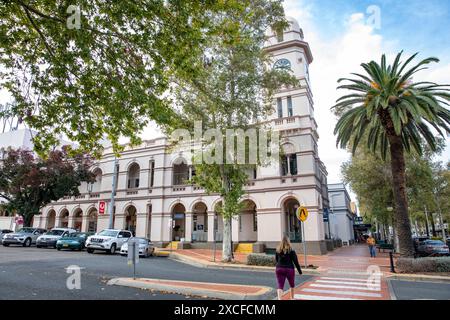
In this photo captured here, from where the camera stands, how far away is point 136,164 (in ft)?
111

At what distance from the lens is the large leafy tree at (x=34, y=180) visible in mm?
29058

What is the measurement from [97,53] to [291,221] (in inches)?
914

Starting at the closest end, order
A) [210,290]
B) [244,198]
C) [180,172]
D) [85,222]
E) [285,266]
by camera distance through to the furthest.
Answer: [285,266]
[210,290]
[244,198]
[180,172]
[85,222]

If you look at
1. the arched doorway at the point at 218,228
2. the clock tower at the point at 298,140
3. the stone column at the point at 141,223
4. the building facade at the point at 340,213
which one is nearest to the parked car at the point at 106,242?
the stone column at the point at 141,223

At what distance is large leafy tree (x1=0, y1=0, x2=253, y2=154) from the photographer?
8.18 meters

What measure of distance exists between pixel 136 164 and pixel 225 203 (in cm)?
1901

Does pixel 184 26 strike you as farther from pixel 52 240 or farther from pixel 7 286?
pixel 52 240

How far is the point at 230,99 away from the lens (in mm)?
18047

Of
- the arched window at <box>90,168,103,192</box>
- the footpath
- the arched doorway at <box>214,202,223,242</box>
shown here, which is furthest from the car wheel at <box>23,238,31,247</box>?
the footpath

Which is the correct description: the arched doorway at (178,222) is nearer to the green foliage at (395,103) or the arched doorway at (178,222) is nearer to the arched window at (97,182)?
the arched window at (97,182)

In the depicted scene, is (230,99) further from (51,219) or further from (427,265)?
(51,219)

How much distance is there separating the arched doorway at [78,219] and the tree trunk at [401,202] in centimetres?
3381

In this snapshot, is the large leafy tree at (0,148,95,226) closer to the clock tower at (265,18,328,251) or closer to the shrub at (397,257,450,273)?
the clock tower at (265,18,328,251)

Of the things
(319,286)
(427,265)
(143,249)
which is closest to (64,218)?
(143,249)
